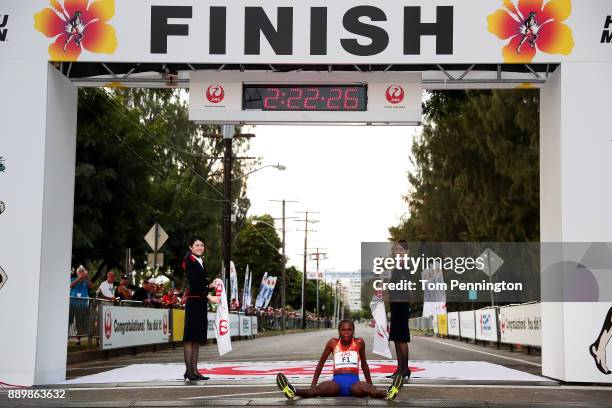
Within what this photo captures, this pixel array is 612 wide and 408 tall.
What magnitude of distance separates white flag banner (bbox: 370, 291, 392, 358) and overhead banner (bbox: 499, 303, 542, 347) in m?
8.66

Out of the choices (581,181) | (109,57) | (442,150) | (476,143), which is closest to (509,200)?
(476,143)

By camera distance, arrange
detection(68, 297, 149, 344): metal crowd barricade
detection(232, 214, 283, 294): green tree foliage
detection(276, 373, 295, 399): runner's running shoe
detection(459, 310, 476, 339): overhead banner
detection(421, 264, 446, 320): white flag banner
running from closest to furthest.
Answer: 1. detection(276, 373, 295, 399): runner's running shoe
2. detection(68, 297, 149, 344): metal crowd barricade
3. detection(459, 310, 476, 339): overhead banner
4. detection(421, 264, 446, 320): white flag banner
5. detection(232, 214, 283, 294): green tree foliage

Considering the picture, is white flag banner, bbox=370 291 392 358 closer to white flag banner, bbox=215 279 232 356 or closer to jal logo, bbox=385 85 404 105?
white flag banner, bbox=215 279 232 356

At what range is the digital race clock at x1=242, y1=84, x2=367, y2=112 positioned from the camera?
1382cm

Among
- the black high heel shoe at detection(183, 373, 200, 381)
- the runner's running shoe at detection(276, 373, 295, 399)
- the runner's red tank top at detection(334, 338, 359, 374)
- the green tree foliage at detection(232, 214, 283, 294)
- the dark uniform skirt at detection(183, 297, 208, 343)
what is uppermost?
the green tree foliage at detection(232, 214, 283, 294)

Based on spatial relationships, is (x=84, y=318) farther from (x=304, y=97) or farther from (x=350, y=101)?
(x=350, y=101)

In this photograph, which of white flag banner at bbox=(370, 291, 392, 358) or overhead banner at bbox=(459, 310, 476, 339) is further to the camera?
overhead banner at bbox=(459, 310, 476, 339)

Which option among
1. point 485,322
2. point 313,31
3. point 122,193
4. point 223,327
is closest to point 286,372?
point 223,327

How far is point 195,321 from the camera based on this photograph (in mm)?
12867

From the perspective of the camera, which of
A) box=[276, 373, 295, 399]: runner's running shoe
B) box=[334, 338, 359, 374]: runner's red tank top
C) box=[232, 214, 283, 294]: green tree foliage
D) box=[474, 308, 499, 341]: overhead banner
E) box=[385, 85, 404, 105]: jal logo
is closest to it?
box=[276, 373, 295, 399]: runner's running shoe

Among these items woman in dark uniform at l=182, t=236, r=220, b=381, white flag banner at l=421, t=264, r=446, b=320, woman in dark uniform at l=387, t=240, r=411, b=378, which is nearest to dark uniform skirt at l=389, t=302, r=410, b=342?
woman in dark uniform at l=387, t=240, r=411, b=378

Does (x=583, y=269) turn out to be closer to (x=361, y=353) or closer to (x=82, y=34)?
(x=361, y=353)

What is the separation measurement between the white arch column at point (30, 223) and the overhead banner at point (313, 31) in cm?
59

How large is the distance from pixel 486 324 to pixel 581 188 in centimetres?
1857
